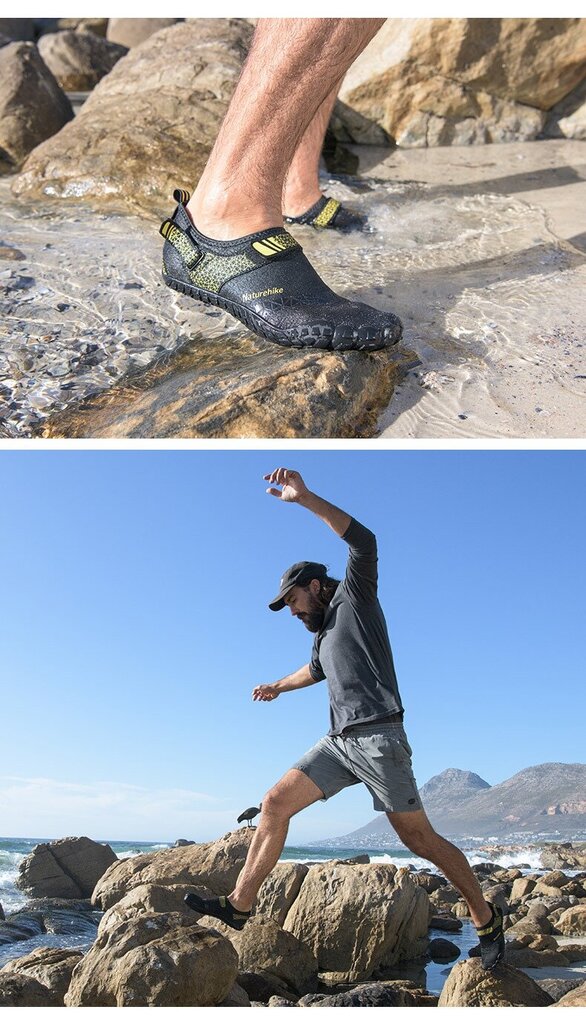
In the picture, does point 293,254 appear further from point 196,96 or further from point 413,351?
point 196,96

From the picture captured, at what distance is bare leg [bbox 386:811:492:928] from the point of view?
2967mm

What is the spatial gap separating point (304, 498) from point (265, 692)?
3.30 ft

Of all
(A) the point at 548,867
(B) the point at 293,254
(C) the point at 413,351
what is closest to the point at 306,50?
(B) the point at 293,254

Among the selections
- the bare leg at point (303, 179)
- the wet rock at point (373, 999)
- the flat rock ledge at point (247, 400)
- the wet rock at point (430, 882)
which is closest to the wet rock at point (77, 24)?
the bare leg at point (303, 179)

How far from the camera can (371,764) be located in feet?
9.95

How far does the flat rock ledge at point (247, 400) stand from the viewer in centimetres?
343

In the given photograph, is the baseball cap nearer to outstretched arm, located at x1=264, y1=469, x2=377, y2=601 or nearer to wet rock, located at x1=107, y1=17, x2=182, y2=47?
outstretched arm, located at x1=264, y1=469, x2=377, y2=601

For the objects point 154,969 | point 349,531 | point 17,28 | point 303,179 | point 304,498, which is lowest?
point 154,969

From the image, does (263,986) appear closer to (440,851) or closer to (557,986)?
(557,986)

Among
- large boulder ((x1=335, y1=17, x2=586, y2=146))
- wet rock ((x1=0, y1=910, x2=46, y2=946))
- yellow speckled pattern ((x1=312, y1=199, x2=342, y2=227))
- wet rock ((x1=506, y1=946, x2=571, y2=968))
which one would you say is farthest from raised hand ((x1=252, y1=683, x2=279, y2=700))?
large boulder ((x1=335, y1=17, x2=586, y2=146))

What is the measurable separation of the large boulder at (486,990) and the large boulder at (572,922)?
2403 millimetres

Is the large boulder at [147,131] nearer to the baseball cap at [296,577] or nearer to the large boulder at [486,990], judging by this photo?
the baseball cap at [296,577]

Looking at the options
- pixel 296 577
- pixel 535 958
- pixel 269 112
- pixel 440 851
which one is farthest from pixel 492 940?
pixel 269 112

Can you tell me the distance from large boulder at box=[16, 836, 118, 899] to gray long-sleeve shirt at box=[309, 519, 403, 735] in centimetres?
592
